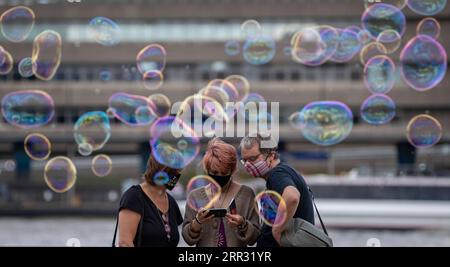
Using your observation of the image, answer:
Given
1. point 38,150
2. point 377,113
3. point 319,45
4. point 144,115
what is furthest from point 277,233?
point 319,45

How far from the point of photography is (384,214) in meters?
31.3

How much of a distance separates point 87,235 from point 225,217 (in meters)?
24.1

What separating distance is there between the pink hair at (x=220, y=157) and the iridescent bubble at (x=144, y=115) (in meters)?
9.44

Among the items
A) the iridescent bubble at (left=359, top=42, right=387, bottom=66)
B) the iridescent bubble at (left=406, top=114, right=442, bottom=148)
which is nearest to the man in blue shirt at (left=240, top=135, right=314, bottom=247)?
the iridescent bubble at (left=406, top=114, right=442, bottom=148)

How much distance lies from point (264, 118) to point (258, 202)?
8.78 ft

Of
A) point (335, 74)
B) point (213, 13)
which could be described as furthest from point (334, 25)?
point (213, 13)

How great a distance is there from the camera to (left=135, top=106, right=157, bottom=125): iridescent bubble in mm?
14977

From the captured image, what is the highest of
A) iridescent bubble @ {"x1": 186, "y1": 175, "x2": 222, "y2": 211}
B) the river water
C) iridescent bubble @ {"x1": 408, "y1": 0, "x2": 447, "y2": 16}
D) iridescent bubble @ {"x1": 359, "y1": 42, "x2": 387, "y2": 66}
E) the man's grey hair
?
iridescent bubble @ {"x1": 408, "y1": 0, "x2": 447, "y2": 16}

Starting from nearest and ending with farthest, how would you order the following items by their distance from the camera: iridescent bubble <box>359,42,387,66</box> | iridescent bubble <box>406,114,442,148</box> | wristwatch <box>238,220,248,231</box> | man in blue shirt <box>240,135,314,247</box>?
man in blue shirt <box>240,135,314,247</box>
wristwatch <box>238,220,248,231</box>
iridescent bubble <box>406,114,442,148</box>
iridescent bubble <box>359,42,387,66</box>

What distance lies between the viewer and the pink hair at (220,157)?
519cm

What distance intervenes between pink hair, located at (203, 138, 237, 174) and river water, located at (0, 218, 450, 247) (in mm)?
18923

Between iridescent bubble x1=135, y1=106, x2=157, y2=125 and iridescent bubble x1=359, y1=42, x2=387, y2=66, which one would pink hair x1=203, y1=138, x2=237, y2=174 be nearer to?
iridescent bubble x1=135, y1=106, x2=157, y2=125

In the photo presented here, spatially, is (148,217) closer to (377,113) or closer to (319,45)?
(377,113)

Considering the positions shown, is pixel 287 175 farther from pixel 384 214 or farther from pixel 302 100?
pixel 302 100
